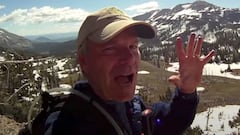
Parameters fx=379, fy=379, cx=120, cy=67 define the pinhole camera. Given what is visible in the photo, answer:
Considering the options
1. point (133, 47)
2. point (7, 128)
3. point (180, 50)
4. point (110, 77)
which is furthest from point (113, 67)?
point (7, 128)

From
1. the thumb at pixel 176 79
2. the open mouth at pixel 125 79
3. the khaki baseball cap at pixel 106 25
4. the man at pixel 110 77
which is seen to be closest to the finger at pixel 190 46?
the man at pixel 110 77

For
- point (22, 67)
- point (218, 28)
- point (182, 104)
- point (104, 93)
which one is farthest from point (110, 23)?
point (218, 28)

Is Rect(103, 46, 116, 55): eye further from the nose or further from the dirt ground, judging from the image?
the dirt ground

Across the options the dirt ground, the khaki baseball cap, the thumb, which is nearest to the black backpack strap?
the khaki baseball cap

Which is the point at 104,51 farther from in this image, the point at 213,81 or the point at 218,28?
the point at 218,28

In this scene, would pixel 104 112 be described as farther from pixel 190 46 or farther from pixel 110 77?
pixel 190 46

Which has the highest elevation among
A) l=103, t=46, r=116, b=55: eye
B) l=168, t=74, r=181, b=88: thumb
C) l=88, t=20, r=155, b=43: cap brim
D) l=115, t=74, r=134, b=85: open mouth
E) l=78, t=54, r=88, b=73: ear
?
l=88, t=20, r=155, b=43: cap brim
